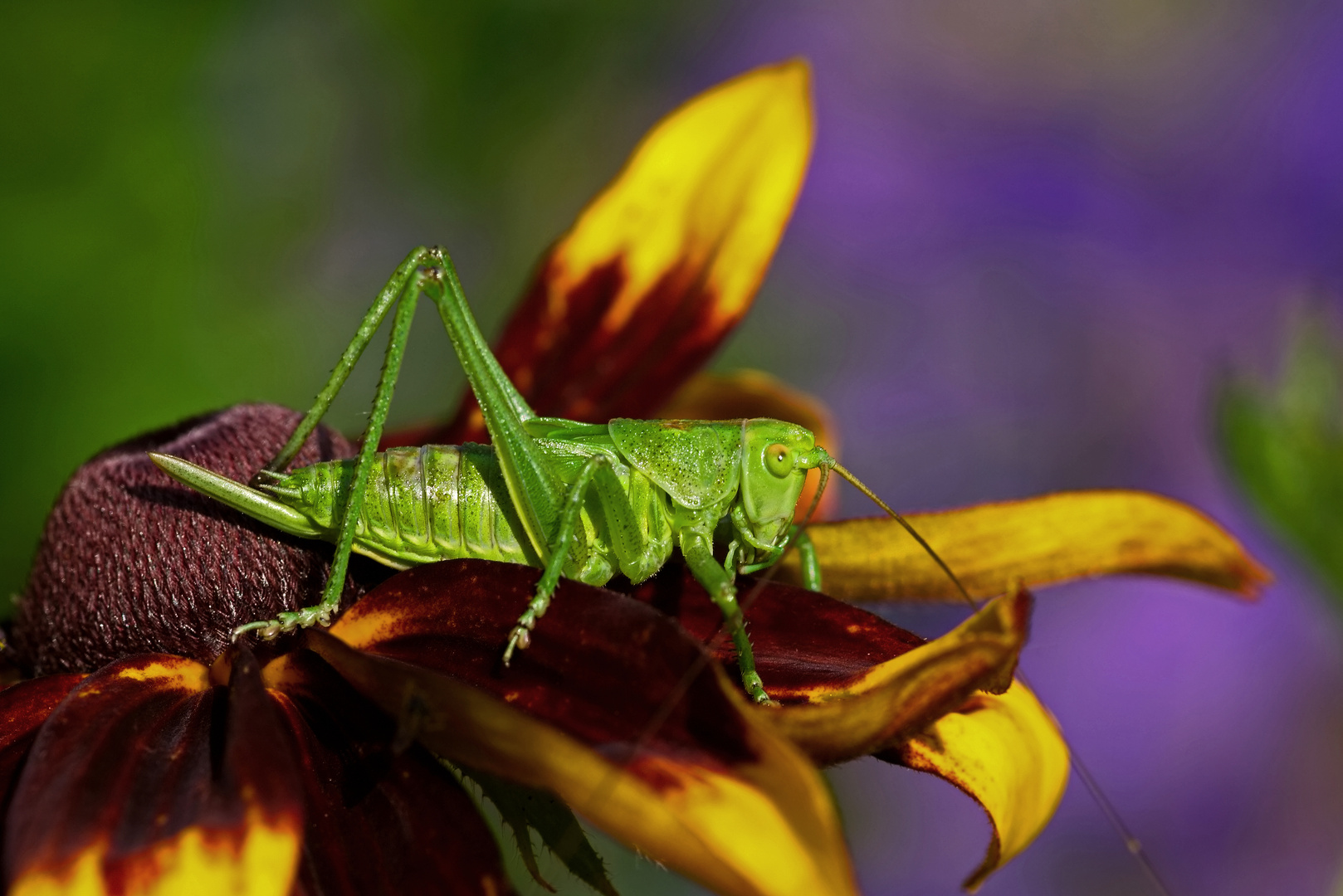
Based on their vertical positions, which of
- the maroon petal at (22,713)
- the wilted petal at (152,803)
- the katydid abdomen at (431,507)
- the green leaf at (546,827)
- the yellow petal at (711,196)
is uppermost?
the yellow petal at (711,196)

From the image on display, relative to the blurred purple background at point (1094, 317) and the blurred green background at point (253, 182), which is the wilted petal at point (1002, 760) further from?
the blurred purple background at point (1094, 317)

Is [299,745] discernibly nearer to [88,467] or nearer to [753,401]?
[88,467]

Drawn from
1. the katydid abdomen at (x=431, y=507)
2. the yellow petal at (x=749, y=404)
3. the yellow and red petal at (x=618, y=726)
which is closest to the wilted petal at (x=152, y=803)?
the yellow and red petal at (x=618, y=726)

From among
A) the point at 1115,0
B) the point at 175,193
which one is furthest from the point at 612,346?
the point at 1115,0

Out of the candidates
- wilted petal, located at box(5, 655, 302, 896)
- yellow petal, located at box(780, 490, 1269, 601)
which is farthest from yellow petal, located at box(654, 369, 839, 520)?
wilted petal, located at box(5, 655, 302, 896)

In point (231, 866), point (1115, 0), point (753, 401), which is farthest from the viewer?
point (1115, 0)

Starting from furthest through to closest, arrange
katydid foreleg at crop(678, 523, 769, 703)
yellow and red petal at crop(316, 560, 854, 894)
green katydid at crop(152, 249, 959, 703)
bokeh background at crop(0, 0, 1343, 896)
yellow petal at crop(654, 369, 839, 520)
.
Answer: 1. bokeh background at crop(0, 0, 1343, 896)
2. yellow petal at crop(654, 369, 839, 520)
3. green katydid at crop(152, 249, 959, 703)
4. katydid foreleg at crop(678, 523, 769, 703)
5. yellow and red petal at crop(316, 560, 854, 894)

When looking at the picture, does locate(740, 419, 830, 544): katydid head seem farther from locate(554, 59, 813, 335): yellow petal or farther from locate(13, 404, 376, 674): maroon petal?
locate(13, 404, 376, 674): maroon petal
